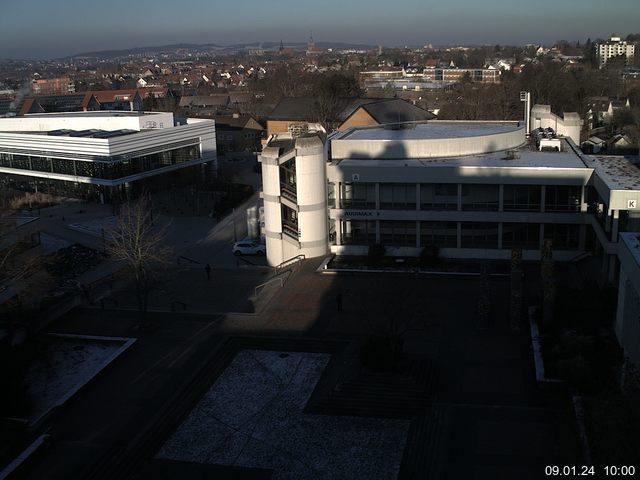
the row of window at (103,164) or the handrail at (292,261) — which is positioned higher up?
the row of window at (103,164)

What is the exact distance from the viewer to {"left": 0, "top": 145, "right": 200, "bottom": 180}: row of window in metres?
48.1

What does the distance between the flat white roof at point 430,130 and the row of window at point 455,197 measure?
4.61 m

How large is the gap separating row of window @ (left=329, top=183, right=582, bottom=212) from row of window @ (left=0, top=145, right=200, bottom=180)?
72.9ft

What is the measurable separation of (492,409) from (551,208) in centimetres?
1423

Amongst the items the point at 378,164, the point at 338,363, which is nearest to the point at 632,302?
the point at 338,363

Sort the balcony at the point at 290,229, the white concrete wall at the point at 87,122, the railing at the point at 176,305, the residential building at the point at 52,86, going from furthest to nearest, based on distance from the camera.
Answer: the residential building at the point at 52,86 < the white concrete wall at the point at 87,122 < the balcony at the point at 290,229 < the railing at the point at 176,305

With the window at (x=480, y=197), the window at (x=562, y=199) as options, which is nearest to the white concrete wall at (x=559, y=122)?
the window at (x=562, y=199)

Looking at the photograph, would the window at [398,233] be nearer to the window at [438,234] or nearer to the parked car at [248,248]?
the window at [438,234]

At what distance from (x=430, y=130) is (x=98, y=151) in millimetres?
23527

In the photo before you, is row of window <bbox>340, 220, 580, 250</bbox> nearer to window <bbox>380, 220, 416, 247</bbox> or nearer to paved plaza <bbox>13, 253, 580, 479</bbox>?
window <bbox>380, 220, 416, 247</bbox>

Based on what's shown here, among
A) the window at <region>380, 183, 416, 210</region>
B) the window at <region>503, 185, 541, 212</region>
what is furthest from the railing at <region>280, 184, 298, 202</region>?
the window at <region>503, 185, 541, 212</region>

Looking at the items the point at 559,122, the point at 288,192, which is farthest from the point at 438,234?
the point at 559,122

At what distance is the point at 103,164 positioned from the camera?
4781 cm

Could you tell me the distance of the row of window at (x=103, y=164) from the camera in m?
48.1
